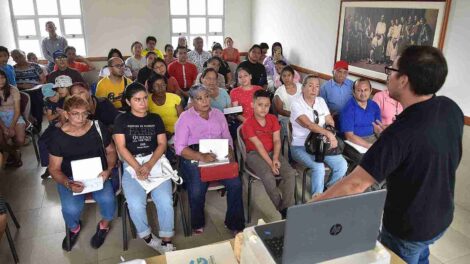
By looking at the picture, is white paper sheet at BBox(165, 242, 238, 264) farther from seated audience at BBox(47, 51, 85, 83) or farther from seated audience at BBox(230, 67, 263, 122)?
seated audience at BBox(47, 51, 85, 83)

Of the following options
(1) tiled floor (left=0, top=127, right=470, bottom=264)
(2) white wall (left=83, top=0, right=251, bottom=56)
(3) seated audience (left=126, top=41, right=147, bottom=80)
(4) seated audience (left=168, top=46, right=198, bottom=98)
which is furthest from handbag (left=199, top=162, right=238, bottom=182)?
(2) white wall (left=83, top=0, right=251, bottom=56)

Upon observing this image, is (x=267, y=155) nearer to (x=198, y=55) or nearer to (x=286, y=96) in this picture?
(x=286, y=96)

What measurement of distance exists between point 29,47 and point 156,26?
2897 millimetres

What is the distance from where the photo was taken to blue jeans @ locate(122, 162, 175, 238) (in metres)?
2.65

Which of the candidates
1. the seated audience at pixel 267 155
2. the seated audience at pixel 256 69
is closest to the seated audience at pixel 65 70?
the seated audience at pixel 256 69

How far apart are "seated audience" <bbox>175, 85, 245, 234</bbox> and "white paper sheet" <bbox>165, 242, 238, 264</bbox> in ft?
4.24

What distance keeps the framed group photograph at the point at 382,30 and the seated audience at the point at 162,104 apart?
8.35 ft

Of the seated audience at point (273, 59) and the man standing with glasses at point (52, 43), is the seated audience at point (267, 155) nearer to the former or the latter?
the seated audience at point (273, 59)

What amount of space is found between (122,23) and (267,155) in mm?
6211

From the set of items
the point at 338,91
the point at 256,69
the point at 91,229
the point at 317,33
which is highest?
the point at 317,33

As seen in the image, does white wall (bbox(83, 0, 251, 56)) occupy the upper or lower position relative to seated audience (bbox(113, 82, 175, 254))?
upper

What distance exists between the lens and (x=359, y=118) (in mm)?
3451

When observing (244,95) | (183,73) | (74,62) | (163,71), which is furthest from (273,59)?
(74,62)

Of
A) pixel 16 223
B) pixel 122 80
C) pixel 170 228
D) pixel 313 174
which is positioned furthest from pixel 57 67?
pixel 313 174
